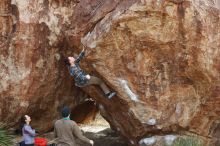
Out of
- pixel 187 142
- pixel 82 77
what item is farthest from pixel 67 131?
pixel 187 142

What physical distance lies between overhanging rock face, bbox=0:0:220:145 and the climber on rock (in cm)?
22

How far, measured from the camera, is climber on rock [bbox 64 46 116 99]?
1262cm

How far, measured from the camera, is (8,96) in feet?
49.5

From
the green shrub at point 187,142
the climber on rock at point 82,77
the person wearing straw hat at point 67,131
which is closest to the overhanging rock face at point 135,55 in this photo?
the climber on rock at point 82,77

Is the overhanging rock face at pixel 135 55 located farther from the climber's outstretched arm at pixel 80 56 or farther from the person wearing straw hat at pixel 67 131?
the person wearing straw hat at pixel 67 131

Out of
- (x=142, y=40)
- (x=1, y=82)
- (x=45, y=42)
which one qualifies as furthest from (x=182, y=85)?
(x=1, y=82)

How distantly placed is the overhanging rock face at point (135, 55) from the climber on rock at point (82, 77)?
0.22m

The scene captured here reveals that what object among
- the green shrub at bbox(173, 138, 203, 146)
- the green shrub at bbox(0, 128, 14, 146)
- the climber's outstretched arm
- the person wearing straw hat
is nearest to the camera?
the person wearing straw hat

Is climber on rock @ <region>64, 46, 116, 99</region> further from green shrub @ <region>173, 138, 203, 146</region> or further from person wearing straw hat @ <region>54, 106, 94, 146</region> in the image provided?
green shrub @ <region>173, 138, 203, 146</region>

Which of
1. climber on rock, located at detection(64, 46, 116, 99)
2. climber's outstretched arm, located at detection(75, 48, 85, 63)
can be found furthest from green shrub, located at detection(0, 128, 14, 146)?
climber's outstretched arm, located at detection(75, 48, 85, 63)

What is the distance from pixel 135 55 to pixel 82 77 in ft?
5.62

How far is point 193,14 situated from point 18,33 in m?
5.48

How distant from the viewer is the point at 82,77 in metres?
12.7

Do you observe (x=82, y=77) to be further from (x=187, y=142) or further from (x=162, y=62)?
(x=187, y=142)
